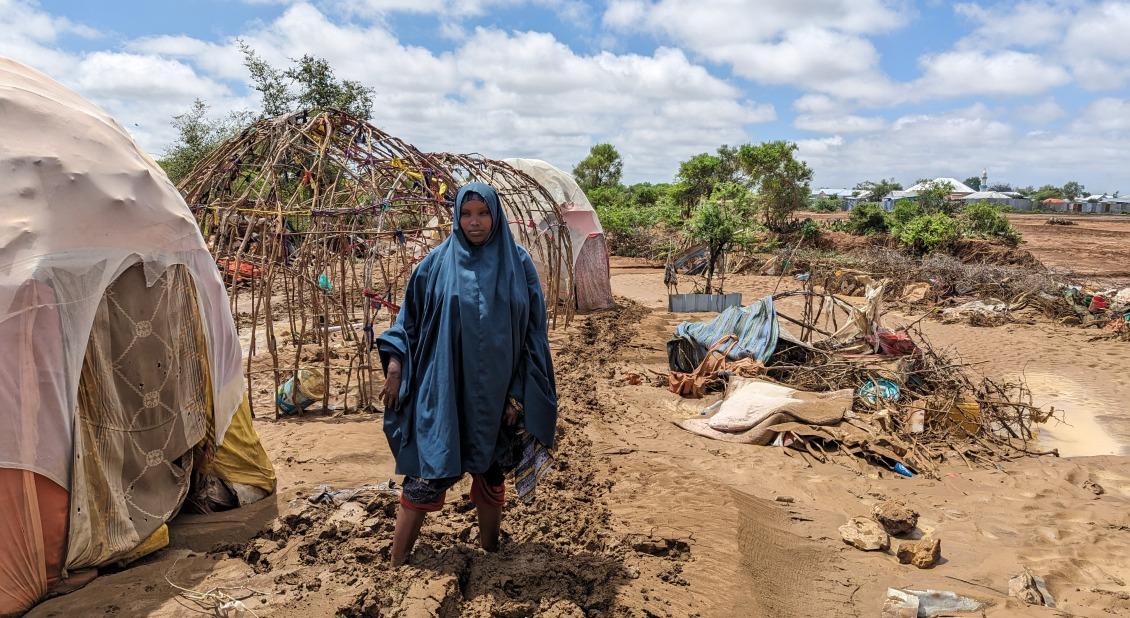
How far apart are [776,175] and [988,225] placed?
6.99 m

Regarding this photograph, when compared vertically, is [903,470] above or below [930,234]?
below

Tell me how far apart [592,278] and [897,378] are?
21.2 feet

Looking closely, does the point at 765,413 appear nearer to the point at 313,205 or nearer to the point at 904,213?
the point at 313,205

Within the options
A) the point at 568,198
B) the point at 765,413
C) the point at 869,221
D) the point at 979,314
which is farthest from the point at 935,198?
the point at 765,413

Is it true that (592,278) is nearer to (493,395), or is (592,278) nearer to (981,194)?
(493,395)

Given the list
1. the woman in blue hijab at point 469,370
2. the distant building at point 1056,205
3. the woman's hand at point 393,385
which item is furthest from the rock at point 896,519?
the distant building at point 1056,205

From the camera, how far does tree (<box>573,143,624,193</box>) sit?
116ft

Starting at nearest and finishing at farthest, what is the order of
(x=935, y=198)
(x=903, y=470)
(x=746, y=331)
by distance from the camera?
1. (x=903, y=470)
2. (x=746, y=331)
3. (x=935, y=198)

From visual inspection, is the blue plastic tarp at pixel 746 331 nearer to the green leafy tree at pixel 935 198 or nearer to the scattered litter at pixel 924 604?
the scattered litter at pixel 924 604

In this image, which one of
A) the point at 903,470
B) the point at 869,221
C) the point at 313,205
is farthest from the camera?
the point at 869,221

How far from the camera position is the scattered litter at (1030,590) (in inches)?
125

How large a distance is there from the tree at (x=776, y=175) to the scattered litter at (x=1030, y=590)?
70.6ft

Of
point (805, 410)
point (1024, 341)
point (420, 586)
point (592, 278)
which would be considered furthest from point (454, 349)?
point (1024, 341)

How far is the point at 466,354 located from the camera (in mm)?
2652
